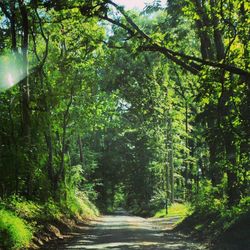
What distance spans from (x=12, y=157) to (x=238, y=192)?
30.3 feet

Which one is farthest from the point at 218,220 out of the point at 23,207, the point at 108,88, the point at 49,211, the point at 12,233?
the point at 108,88

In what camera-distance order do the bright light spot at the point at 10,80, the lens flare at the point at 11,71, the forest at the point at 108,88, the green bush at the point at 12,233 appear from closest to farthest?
the green bush at the point at 12,233, the forest at the point at 108,88, the lens flare at the point at 11,71, the bright light spot at the point at 10,80

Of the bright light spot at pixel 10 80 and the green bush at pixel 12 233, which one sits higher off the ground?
the bright light spot at pixel 10 80

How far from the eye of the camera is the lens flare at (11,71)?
20422 mm

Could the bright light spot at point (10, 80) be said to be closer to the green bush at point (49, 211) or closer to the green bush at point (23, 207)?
the green bush at point (23, 207)

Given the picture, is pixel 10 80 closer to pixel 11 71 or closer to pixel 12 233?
pixel 11 71

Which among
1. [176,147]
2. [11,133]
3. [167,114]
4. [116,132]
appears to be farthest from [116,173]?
[11,133]

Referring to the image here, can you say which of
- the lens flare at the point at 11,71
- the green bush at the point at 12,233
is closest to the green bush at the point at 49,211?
the green bush at the point at 12,233

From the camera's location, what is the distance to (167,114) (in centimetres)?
4303

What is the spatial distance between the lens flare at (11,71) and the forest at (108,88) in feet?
0.15

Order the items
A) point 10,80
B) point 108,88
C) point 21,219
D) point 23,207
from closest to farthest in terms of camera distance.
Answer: point 21,219, point 23,207, point 10,80, point 108,88

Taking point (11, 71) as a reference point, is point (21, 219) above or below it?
below

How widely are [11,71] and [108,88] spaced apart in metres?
15.4

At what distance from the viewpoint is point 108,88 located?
1412 inches
